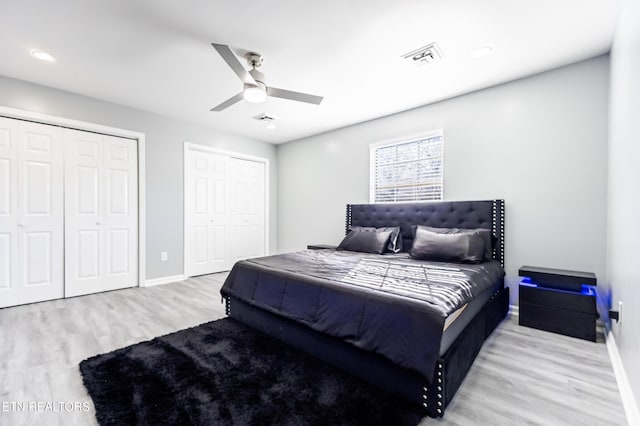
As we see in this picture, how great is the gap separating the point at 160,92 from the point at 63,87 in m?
1.12

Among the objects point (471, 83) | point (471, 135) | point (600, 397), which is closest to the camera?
point (600, 397)

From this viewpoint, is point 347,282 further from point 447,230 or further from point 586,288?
point 586,288

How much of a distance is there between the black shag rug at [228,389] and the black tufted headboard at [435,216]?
2412mm

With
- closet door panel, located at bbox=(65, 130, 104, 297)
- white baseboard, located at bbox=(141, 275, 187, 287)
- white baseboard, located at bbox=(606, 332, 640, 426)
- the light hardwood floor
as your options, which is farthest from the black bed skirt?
closet door panel, located at bbox=(65, 130, 104, 297)

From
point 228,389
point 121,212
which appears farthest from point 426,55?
point 121,212

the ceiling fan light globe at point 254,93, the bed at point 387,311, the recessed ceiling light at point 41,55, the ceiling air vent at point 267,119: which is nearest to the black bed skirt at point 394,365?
the bed at point 387,311

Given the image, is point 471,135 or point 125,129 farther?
point 125,129

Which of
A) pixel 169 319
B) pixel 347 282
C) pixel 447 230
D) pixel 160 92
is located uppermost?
pixel 160 92

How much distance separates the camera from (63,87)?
338cm

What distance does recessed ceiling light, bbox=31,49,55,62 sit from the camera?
8.61 feet

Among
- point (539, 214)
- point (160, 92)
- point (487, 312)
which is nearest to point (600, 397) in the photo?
point (487, 312)

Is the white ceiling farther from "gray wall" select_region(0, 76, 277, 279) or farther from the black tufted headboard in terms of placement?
the black tufted headboard

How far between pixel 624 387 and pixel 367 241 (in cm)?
251

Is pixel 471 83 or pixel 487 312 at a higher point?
pixel 471 83
